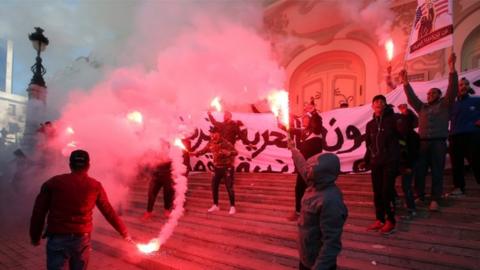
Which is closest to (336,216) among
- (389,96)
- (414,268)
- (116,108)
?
(414,268)

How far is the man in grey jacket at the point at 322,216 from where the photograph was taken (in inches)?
105

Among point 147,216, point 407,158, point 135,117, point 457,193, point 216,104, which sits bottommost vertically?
point 147,216

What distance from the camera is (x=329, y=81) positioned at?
42.0ft

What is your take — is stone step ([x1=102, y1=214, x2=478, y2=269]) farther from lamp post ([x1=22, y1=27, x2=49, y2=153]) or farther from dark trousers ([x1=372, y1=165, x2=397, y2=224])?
lamp post ([x1=22, y1=27, x2=49, y2=153])

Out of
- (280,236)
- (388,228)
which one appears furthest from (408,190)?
(280,236)

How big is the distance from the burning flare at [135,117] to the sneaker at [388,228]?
19.4ft

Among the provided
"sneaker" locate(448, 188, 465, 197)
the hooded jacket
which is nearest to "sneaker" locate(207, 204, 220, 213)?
the hooded jacket

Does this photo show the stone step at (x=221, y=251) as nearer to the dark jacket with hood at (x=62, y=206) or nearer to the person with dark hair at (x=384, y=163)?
the person with dark hair at (x=384, y=163)

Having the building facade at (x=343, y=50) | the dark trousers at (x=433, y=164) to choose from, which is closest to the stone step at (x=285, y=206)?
the dark trousers at (x=433, y=164)

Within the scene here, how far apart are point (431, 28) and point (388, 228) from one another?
3.73 metres

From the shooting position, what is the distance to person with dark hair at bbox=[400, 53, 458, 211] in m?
5.54

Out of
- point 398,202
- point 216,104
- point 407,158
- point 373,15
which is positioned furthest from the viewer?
point 373,15

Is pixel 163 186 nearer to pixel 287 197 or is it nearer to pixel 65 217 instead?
pixel 287 197

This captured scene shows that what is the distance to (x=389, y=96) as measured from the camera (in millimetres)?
8359
